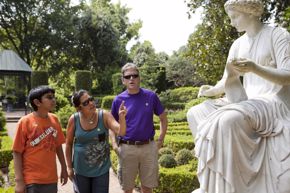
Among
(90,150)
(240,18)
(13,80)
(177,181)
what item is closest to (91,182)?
(90,150)

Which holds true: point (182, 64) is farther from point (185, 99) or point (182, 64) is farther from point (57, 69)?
point (57, 69)

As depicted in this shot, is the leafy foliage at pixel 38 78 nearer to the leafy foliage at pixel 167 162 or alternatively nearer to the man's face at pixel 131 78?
the leafy foliage at pixel 167 162

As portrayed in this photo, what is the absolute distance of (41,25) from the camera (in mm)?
33188

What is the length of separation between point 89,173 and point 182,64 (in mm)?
27796

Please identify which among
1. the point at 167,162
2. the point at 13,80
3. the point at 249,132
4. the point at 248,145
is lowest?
the point at 167,162

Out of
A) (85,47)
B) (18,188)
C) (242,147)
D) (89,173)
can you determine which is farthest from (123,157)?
(85,47)

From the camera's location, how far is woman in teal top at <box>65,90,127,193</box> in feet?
12.2

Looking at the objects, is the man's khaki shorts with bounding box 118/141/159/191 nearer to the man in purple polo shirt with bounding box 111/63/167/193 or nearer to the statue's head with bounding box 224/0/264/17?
the man in purple polo shirt with bounding box 111/63/167/193

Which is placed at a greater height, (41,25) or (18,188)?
(41,25)

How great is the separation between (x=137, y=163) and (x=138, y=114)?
0.55 metres

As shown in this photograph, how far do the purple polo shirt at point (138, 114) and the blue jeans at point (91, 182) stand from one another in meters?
0.62

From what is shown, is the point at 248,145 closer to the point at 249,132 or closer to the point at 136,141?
the point at 249,132

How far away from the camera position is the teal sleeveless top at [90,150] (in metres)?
3.70

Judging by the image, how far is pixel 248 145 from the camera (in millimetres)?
3053
